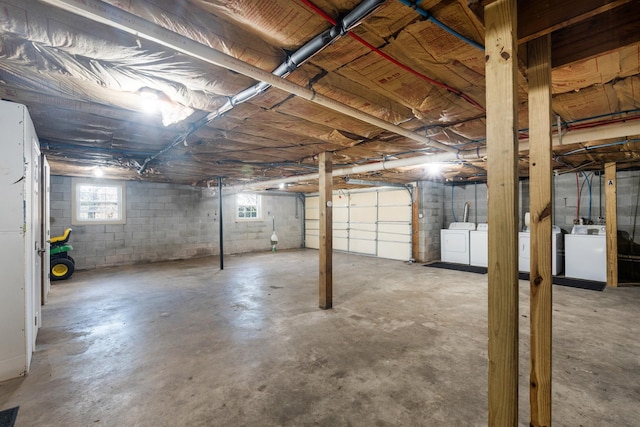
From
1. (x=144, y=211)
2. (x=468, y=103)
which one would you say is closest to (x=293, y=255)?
(x=144, y=211)

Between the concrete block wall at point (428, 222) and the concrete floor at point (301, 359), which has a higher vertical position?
the concrete block wall at point (428, 222)

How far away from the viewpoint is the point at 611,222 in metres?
4.72

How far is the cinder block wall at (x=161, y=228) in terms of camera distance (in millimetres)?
6215

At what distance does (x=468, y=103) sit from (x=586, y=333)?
2.77 m

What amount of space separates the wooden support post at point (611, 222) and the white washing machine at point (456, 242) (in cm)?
233

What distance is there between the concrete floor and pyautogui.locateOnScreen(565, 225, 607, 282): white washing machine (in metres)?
0.75

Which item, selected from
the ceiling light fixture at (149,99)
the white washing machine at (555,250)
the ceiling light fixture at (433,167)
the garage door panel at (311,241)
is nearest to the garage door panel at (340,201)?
the garage door panel at (311,241)

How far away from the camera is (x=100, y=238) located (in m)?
6.45

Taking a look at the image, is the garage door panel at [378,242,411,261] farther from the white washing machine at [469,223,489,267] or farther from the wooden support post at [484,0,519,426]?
the wooden support post at [484,0,519,426]

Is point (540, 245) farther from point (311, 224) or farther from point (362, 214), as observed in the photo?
point (311, 224)

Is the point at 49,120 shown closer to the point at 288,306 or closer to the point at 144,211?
the point at 288,306

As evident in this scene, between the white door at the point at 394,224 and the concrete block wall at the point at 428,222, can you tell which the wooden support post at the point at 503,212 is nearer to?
the concrete block wall at the point at 428,222

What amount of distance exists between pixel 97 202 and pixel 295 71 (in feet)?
22.8

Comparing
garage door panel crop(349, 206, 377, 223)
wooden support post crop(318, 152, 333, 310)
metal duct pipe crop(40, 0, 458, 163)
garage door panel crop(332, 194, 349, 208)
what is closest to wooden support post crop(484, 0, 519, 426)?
metal duct pipe crop(40, 0, 458, 163)
